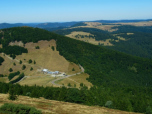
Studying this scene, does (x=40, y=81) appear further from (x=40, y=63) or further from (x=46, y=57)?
(x=46, y=57)

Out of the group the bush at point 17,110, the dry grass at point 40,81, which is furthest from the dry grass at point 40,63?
the bush at point 17,110

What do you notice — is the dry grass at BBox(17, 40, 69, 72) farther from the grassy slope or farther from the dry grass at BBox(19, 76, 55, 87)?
the dry grass at BBox(19, 76, 55, 87)

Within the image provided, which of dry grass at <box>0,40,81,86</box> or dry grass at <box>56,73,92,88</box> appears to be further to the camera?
dry grass at <box>0,40,81,86</box>

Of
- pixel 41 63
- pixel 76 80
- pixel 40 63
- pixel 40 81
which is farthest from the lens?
pixel 40 63

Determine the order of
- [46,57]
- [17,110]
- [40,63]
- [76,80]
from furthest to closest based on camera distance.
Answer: [46,57]
[40,63]
[76,80]
[17,110]

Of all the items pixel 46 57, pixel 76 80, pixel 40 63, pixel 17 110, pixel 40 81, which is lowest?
pixel 76 80

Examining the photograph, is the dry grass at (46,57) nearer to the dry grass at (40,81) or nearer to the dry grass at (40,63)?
the dry grass at (40,63)

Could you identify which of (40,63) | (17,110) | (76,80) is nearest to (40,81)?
(76,80)

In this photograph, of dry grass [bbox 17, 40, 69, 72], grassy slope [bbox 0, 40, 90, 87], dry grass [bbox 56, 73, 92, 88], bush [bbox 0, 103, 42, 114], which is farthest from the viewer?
dry grass [bbox 17, 40, 69, 72]

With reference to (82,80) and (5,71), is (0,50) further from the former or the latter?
(82,80)

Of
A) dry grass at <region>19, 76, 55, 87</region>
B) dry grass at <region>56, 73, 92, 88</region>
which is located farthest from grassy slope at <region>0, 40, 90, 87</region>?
dry grass at <region>56, 73, 92, 88</region>

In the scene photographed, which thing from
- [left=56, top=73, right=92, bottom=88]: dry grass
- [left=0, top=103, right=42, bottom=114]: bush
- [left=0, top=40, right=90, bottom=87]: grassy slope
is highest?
[left=0, top=103, right=42, bottom=114]: bush
